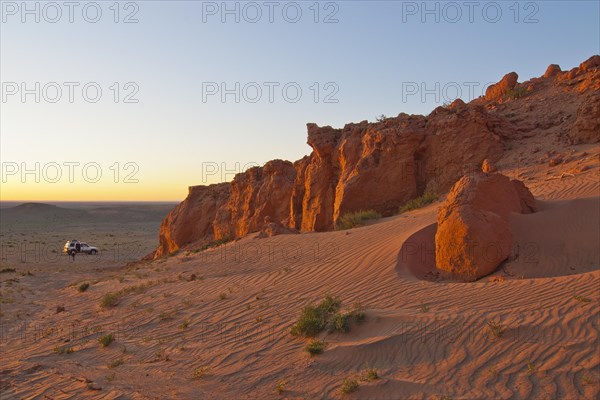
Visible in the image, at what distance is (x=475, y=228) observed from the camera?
8.98 metres

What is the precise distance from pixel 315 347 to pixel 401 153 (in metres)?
11.1

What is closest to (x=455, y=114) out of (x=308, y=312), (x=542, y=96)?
(x=542, y=96)

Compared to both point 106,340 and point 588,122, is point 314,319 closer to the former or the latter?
point 106,340

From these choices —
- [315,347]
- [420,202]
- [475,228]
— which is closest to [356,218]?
[420,202]

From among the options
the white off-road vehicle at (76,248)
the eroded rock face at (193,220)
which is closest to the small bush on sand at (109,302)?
the eroded rock face at (193,220)

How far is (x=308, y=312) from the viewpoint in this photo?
7809 millimetres

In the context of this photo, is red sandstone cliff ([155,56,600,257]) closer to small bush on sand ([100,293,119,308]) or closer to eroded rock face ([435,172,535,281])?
eroded rock face ([435,172,535,281])

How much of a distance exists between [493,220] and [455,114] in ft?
27.2

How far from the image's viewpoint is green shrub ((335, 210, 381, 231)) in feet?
50.5

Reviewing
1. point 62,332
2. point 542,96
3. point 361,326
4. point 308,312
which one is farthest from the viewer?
point 542,96

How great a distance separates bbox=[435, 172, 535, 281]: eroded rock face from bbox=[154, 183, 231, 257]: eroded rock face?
17.3 meters

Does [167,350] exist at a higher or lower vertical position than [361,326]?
lower

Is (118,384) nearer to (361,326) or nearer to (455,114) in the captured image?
(361,326)

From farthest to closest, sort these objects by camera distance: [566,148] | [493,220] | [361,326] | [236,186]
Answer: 1. [236,186]
2. [566,148]
3. [493,220]
4. [361,326]
